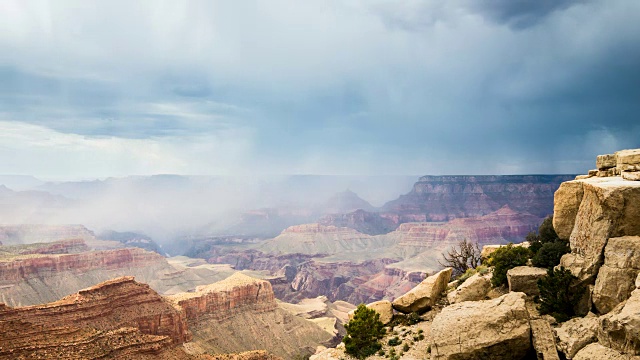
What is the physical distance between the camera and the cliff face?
55.3 metres

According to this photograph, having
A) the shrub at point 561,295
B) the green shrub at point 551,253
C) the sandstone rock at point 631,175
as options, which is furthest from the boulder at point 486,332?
the sandstone rock at point 631,175

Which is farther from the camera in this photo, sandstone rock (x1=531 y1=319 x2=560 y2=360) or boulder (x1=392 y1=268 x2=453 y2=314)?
boulder (x1=392 y1=268 x2=453 y2=314)

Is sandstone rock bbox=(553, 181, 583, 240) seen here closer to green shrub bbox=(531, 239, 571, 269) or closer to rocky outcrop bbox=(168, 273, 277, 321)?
green shrub bbox=(531, 239, 571, 269)

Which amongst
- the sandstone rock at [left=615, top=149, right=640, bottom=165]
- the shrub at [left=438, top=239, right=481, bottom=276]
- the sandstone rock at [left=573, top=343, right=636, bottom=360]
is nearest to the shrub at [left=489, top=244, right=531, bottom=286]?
the shrub at [left=438, top=239, right=481, bottom=276]

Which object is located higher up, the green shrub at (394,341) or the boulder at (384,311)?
the boulder at (384,311)

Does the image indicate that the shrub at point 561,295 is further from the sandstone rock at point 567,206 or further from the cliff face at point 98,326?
the cliff face at point 98,326

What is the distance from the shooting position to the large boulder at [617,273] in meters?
19.4

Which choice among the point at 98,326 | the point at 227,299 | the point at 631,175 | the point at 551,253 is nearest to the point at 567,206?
the point at 551,253

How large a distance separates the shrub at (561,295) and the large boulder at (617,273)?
1.53 metres

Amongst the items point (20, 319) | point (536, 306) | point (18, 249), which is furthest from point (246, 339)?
point (18, 249)

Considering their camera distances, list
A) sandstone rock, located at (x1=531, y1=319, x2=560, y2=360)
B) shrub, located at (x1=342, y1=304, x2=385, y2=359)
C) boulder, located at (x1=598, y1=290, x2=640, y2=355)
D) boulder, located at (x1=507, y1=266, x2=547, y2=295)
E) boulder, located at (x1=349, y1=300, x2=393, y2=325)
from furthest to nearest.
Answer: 1. boulder, located at (x1=349, y1=300, x2=393, y2=325)
2. shrub, located at (x1=342, y1=304, x2=385, y2=359)
3. boulder, located at (x1=507, y1=266, x2=547, y2=295)
4. sandstone rock, located at (x1=531, y1=319, x2=560, y2=360)
5. boulder, located at (x1=598, y1=290, x2=640, y2=355)

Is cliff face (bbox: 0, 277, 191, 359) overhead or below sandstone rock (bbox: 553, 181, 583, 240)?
below

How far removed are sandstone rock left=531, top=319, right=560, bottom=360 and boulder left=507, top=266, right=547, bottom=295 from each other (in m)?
4.02

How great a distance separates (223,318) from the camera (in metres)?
111
